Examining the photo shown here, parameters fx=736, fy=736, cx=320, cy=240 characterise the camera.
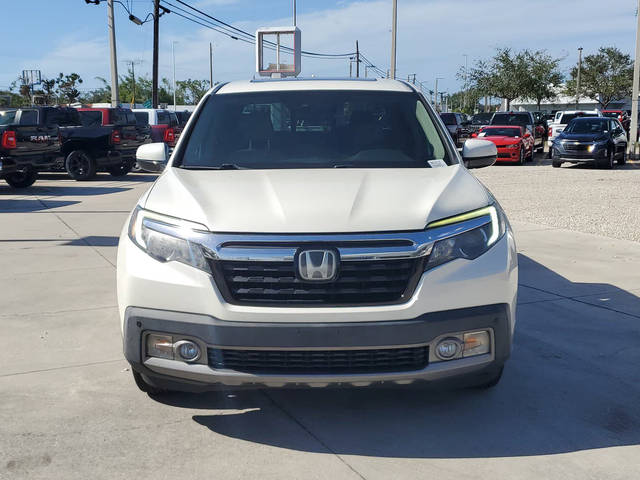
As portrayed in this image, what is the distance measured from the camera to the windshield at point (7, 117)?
56.0 ft

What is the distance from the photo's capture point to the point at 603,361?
4.91m

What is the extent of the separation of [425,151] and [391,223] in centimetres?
150

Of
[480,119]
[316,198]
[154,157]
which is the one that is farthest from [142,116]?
[316,198]

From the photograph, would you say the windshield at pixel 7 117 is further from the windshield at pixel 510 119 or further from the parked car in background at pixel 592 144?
the windshield at pixel 510 119

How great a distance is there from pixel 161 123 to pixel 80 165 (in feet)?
23.0

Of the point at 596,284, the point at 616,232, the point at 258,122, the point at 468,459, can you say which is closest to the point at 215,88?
the point at 258,122

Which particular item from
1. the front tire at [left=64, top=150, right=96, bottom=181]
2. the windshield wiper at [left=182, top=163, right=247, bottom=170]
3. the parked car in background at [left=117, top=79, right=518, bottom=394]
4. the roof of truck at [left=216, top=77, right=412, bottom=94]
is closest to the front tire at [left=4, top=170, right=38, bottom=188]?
the front tire at [left=64, top=150, right=96, bottom=181]

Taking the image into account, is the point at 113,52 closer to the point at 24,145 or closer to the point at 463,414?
the point at 24,145

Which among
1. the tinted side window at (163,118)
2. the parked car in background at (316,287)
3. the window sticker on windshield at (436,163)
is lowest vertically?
the parked car in background at (316,287)

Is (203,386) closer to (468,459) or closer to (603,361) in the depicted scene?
(468,459)

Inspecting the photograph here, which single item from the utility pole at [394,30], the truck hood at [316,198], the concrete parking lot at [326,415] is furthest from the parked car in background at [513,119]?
the truck hood at [316,198]

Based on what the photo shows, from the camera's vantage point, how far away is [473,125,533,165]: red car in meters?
25.0

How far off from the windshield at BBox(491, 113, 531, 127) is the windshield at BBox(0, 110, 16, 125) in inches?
719

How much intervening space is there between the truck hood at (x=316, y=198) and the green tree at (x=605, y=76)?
7404 centimetres
